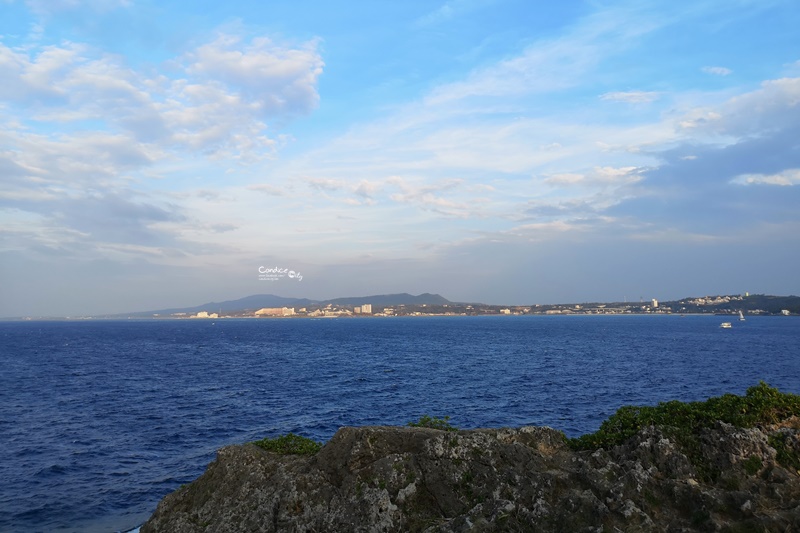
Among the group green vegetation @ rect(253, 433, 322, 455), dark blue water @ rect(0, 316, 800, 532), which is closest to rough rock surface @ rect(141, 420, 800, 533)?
green vegetation @ rect(253, 433, 322, 455)

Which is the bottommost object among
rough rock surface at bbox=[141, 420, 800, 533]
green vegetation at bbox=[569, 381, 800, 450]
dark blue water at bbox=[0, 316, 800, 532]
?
dark blue water at bbox=[0, 316, 800, 532]

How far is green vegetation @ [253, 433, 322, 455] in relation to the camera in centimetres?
1419

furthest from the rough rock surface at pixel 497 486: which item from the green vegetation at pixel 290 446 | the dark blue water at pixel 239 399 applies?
the dark blue water at pixel 239 399

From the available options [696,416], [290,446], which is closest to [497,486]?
[696,416]

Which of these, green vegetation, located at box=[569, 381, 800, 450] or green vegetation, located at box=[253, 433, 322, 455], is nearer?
green vegetation, located at box=[569, 381, 800, 450]

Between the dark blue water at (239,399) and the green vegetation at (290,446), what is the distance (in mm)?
18846

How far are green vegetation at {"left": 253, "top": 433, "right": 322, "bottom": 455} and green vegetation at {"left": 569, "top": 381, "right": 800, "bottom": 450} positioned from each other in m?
6.95

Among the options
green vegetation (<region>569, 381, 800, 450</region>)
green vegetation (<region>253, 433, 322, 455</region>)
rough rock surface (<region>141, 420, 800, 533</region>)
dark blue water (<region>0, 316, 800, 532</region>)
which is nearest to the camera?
rough rock surface (<region>141, 420, 800, 533</region>)

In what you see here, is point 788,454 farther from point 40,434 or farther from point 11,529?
point 40,434

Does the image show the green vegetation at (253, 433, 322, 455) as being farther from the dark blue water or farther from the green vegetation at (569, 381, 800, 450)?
the dark blue water

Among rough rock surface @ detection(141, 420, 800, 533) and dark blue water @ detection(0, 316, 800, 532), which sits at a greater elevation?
rough rock surface @ detection(141, 420, 800, 533)

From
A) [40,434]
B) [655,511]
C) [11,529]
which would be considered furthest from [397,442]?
[40,434]

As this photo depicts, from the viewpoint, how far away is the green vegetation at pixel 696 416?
39.6ft

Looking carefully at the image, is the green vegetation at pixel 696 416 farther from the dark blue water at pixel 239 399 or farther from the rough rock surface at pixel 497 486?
the dark blue water at pixel 239 399
